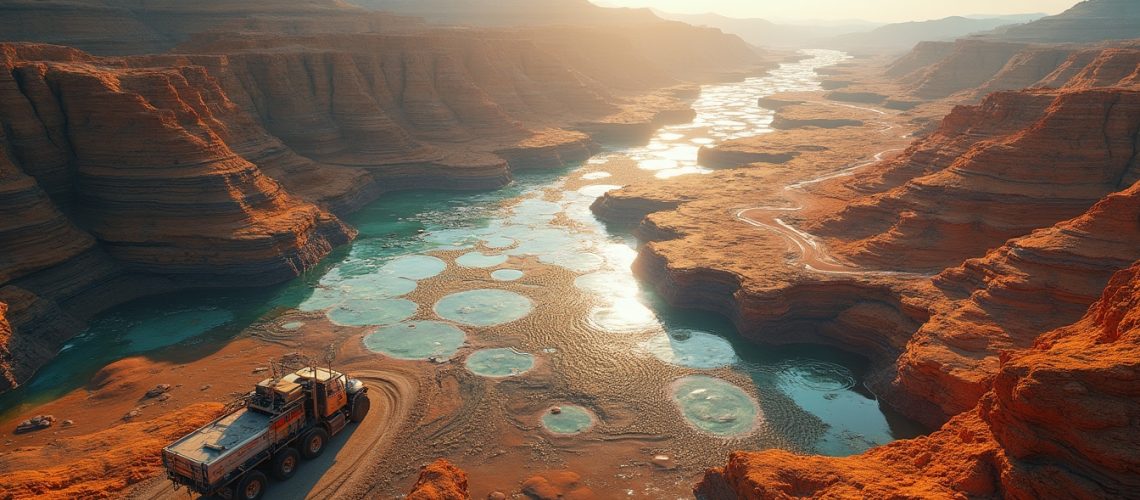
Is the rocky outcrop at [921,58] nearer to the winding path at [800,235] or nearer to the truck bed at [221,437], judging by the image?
the winding path at [800,235]

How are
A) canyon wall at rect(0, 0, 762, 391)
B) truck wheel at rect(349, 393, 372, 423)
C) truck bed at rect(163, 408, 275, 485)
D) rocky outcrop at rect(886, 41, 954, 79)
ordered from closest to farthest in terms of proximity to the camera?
truck bed at rect(163, 408, 275, 485), truck wheel at rect(349, 393, 372, 423), canyon wall at rect(0, 0, 762, 391), rocky outcrop at rect(886, 41, 954, 79)

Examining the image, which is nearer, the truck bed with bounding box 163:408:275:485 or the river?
the truck bed with bounding box 163:408:275:485

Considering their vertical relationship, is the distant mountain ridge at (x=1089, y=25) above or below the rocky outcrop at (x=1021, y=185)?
above

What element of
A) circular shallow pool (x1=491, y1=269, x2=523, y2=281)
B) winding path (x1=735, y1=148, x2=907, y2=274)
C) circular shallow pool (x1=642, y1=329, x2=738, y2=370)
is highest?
winding path (x1=735, y1=148, x2=907, y2=274)

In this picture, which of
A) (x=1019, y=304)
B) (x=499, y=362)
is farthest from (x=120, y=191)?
(x=1019, y=304)

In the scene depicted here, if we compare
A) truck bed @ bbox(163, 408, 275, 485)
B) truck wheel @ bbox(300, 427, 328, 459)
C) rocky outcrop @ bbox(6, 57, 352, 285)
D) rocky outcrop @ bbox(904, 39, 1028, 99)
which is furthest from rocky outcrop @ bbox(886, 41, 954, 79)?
truck bed @ bbox(163, 408, 275, 485)

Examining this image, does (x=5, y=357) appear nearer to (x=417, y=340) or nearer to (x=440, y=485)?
(x=417, y=340)

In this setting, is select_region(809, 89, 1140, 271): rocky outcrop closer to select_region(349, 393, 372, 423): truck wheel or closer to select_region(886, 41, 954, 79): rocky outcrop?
select_region(349, 393, 372, 423): truck wheel

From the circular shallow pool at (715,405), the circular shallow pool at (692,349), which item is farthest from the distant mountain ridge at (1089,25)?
the circular shallow pool at (715,405)
